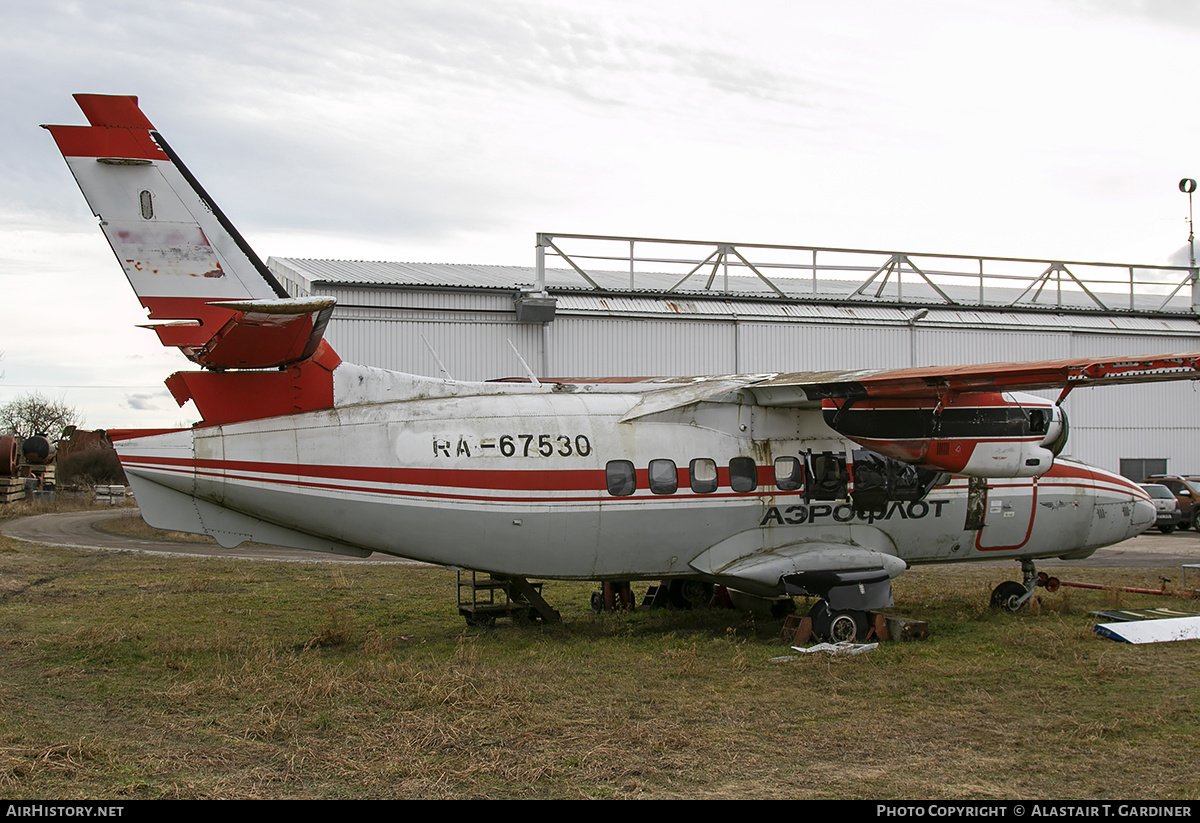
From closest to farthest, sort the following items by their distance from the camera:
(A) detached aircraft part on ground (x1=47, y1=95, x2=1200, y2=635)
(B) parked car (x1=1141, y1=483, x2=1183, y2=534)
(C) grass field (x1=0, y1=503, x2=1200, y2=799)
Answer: (C) grass field (x1=0, y1=503, x2=1200, y2=799) → (A) detached aircraft part on ground (x1=47, y1=95, x2=1200, y2=635) → (B) parked car (x1=1141, y1=483, x2=1183, y2=534)

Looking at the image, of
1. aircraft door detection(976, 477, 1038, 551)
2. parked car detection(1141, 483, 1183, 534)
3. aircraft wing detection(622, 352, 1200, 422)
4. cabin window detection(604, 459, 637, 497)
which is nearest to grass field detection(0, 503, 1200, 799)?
aircraft door detection(976, 477, 1038, 551)

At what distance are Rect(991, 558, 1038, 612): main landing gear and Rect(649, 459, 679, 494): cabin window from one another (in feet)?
21.6

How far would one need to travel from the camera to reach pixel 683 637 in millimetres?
13688

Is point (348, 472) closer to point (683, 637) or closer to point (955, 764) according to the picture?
point (683, 637)

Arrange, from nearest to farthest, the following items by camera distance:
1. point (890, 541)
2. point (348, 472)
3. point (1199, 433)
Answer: point (348, 472)
point (890, 541)
point (1199, 433)

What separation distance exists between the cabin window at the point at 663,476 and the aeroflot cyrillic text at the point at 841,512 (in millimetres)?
1511

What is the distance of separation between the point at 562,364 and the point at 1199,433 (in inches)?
996

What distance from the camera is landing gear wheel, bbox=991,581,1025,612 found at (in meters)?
15.5

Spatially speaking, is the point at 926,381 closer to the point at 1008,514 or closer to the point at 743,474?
the point at 743,474

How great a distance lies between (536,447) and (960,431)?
19.2 ft

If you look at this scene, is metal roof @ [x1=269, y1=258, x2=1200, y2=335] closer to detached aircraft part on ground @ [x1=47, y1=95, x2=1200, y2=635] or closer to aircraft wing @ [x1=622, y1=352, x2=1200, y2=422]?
detached aircraft part on ground @ [x1=47, y1=95, x2=1200, y2=635]

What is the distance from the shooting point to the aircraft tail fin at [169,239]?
36.8 ft

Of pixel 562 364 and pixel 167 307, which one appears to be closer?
pixel 167 307
